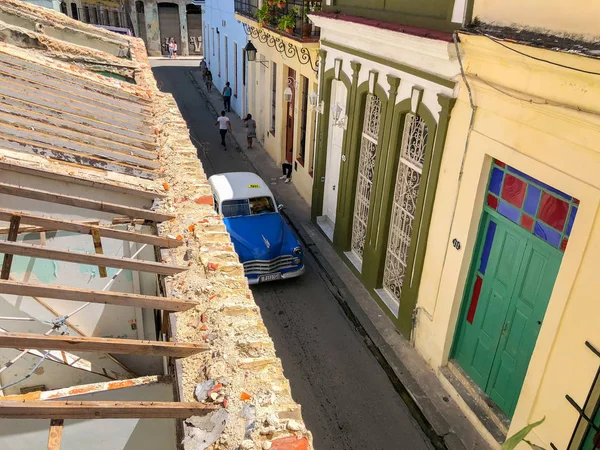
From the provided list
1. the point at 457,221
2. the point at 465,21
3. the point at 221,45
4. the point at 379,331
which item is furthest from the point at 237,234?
the point at 221,45

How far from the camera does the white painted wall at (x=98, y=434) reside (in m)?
3.70

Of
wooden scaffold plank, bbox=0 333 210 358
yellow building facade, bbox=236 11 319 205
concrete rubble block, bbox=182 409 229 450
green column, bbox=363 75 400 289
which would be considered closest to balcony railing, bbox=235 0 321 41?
yellow building facade, bbox=236 11 319 205

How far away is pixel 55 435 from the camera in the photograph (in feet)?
7.48

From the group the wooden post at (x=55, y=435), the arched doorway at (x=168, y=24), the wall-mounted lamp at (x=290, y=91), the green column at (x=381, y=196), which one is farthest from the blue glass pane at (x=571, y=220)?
the arched doorway at (x=168, y=24)

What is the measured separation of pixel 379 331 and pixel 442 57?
16.3ft

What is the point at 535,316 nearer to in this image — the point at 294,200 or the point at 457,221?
the point at 457,221

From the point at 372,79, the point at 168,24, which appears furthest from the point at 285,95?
the point at 168,24

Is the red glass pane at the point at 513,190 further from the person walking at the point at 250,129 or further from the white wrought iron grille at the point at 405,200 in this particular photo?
the person walking at the point at 250,129

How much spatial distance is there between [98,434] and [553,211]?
521cm

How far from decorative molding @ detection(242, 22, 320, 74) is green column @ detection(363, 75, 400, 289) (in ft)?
14.0

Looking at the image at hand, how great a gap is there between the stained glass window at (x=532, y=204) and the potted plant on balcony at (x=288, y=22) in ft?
27.3

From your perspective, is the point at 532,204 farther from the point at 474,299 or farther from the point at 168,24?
the point at 168,24

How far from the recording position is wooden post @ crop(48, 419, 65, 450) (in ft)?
7.36

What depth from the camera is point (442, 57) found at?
7059 millimetres
